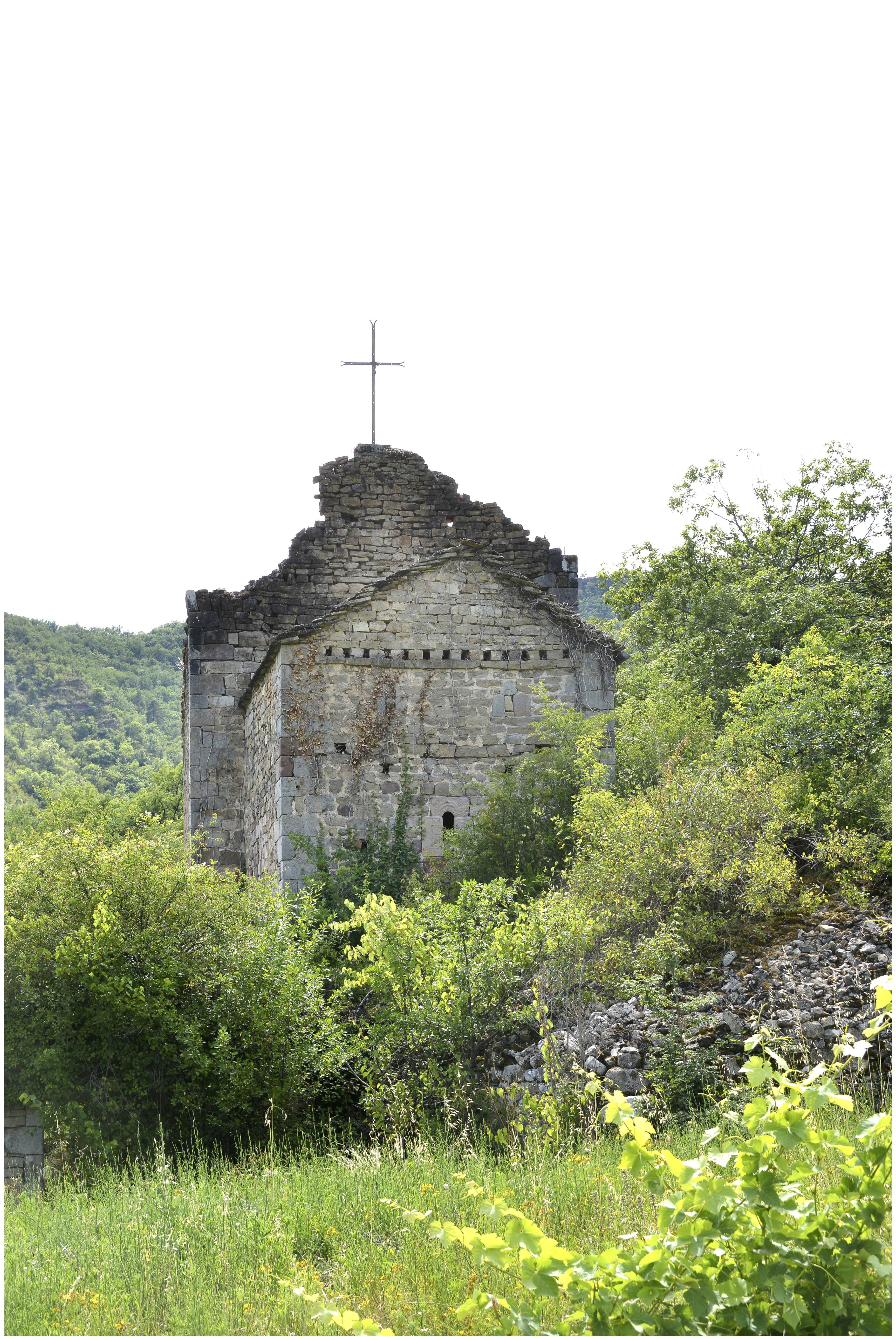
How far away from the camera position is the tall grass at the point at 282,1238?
4.57 metres

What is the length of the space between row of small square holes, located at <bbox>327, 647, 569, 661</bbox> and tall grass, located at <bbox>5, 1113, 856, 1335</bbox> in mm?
7266

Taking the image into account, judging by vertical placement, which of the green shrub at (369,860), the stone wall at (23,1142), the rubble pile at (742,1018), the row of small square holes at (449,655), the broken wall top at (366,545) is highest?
the broken wall top at (366,545)

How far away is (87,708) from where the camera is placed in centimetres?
3797

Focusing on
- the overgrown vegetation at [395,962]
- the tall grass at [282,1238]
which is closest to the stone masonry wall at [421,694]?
the overgrown vegetation at [395,962]

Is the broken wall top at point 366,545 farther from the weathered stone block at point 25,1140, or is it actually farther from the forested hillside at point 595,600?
the weathered stone block at point 25,1140

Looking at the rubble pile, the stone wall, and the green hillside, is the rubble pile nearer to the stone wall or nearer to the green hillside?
the stone wall

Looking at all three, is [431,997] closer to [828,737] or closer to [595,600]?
[828,737]

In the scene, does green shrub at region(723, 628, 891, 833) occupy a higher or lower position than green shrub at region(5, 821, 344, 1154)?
higher

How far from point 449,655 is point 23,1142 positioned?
752 cm

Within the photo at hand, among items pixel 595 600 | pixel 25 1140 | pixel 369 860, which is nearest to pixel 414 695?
pixel 369 860

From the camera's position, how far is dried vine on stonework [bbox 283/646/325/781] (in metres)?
13.0

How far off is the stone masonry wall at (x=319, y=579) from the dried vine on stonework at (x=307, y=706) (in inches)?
129

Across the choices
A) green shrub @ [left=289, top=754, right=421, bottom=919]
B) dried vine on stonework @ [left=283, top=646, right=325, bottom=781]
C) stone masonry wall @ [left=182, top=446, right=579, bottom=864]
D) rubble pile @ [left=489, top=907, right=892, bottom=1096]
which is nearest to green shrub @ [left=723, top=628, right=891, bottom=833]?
rubble pile @ [left=489, top=907, right=892, bottom=1096]

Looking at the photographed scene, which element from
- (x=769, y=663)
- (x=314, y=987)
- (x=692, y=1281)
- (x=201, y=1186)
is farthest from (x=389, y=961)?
(x=769, y=663)
